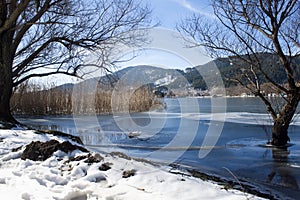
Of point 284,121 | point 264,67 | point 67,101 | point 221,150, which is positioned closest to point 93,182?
point 221,150

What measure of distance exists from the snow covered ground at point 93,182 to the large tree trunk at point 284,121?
4.33 metres

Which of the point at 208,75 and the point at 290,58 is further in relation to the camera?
the point at 208,75

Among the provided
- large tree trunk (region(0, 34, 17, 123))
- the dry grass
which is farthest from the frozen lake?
the dry grass

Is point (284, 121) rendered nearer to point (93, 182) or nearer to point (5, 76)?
point (93, 182)

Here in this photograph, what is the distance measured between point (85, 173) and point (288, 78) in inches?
200

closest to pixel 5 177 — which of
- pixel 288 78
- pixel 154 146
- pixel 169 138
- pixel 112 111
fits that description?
pixel 154 146

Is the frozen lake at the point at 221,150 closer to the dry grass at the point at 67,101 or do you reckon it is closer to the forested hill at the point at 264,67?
the forested hill at the point at 264,67

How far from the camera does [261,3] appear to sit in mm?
6062

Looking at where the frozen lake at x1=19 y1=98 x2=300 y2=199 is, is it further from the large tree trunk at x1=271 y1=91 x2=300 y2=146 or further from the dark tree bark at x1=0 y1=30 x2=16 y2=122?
the dark tree bark at x1=0 y1=30 x2=16 y2=122

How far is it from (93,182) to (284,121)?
17.0ft

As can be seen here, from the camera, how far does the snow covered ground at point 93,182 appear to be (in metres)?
2.24

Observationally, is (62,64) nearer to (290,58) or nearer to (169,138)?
(169,138)

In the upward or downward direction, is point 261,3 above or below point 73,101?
above

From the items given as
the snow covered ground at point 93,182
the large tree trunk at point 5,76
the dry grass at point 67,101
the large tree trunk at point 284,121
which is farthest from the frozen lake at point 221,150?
the dry grass at point 67,101
